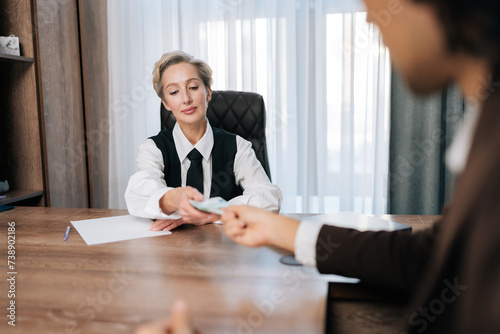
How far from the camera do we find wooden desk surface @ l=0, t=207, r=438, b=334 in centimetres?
78

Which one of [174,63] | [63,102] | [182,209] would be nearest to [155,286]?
[182,209]

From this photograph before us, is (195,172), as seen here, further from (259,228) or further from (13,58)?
(13,58)

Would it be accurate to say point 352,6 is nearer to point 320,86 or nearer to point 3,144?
point 320,86

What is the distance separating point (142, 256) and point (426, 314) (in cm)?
75

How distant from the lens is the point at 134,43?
336 centimetres

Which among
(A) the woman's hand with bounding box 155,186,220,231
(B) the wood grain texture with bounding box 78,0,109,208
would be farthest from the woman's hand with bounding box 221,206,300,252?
(B) the wood grain texture with bounding box 78,0,109,208

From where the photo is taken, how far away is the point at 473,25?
0.51 metres

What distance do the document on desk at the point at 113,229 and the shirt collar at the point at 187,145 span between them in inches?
17.6

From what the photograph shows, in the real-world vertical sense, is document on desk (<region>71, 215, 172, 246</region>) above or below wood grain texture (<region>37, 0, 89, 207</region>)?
below

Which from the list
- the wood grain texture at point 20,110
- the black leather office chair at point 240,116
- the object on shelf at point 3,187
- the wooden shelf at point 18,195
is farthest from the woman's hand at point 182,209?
the wood grain texture at point 20,110

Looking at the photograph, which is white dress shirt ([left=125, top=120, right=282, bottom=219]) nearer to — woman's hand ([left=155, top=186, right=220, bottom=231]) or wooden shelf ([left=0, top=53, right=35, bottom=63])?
woman's hand ([left=155, top=186, right=220, bottom=231])

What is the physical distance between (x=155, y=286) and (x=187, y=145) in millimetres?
1068

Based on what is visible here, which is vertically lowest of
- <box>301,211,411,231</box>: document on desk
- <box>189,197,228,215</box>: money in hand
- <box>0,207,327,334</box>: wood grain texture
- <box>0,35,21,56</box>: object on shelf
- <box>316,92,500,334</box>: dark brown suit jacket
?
<box>0,207,327,334</box>: wood grain texture

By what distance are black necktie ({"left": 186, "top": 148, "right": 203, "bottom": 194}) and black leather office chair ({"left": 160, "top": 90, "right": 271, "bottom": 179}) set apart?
1.03ft
